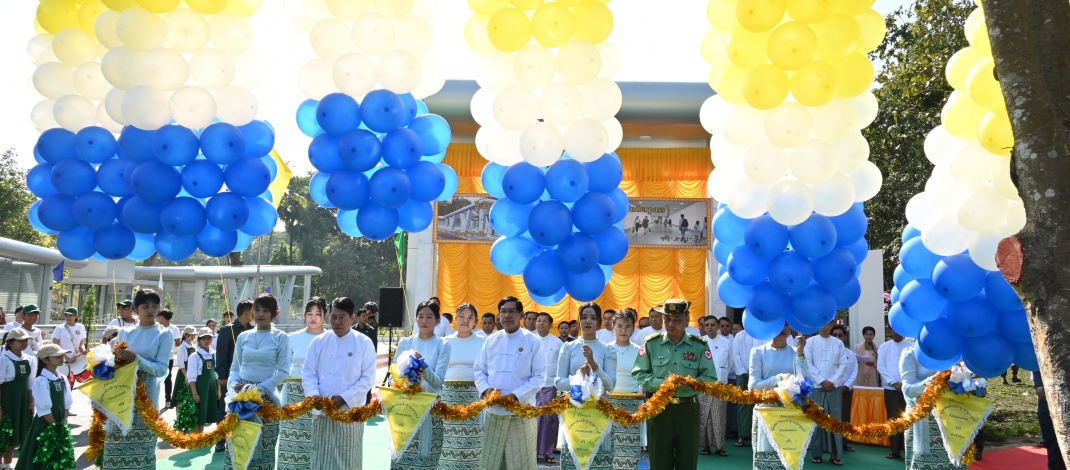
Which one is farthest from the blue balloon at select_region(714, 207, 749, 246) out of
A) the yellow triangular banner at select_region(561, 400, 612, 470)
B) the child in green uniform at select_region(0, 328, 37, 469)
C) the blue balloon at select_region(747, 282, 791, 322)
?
the child in green uniform at select_region(0, 328, 37, 469)

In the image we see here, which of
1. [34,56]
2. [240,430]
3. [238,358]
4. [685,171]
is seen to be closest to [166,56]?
[34,56]

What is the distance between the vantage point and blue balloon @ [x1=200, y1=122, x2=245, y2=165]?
540 centimetres

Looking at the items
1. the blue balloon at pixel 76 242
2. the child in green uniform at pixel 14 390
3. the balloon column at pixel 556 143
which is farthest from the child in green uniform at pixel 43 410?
the balloon column at pixel 556 143

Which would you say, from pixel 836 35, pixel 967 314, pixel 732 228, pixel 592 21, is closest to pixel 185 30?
pixel 592 21

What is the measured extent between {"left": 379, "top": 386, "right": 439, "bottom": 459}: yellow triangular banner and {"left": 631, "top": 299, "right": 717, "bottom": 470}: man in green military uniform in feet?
4.96

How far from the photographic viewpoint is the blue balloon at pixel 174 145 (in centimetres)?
537

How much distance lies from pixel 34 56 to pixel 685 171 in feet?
40.4

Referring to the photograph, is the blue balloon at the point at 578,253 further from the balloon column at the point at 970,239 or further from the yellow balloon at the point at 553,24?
the balloon column at the point at 970,239

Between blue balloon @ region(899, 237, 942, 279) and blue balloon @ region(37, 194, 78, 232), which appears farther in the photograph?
blue balloon @ region(37, 194, 78, 232)

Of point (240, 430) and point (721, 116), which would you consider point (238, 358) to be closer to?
point (240, 430)

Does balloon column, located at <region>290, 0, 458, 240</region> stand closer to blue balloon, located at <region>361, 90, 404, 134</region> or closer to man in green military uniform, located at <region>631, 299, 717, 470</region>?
blue balloon, located at <region>361, 90, 404, 134</region>

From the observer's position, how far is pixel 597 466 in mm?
5777

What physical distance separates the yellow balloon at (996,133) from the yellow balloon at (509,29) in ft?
9.11

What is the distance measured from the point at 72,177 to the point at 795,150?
16.0 feet
